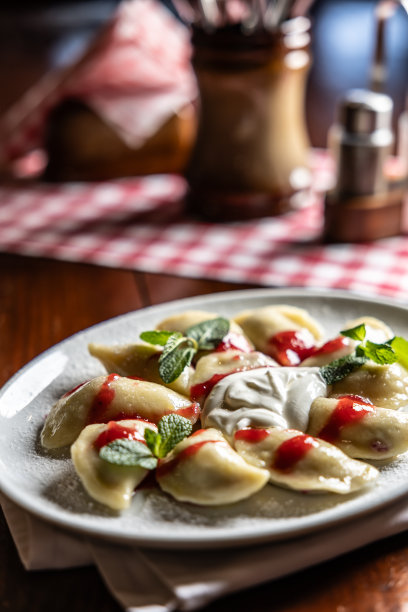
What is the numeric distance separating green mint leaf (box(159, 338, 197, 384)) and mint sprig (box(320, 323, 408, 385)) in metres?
0.16

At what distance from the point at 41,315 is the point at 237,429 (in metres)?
0.61

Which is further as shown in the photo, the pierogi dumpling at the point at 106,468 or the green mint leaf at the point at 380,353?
the green mint leaf at the point at 380,353

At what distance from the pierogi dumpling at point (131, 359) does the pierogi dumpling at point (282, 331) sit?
4.5 inches

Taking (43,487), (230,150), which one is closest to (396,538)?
(43,487)

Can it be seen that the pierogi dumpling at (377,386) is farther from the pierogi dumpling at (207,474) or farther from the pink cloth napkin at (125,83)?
the pink cloth napkin at (125,83)

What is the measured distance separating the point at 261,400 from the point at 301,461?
0.09m

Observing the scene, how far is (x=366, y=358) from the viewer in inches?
36.6

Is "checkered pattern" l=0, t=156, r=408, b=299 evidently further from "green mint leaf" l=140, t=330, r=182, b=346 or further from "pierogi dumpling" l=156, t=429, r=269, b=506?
"pierogi dumpling" l=156, t=429, r=269, b=506

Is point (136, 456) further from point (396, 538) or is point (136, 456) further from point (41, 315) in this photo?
point (41, 315)

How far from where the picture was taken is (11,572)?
0.73m

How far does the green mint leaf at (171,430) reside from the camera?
79 centimetres

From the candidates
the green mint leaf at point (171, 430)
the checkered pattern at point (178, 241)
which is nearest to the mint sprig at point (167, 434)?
the green mint leaf at point (171, 430)

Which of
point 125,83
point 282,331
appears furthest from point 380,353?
point 125,83

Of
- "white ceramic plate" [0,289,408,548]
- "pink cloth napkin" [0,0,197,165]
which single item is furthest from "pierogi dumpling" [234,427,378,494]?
"pink cloth napkin" [0,0,197,165]
